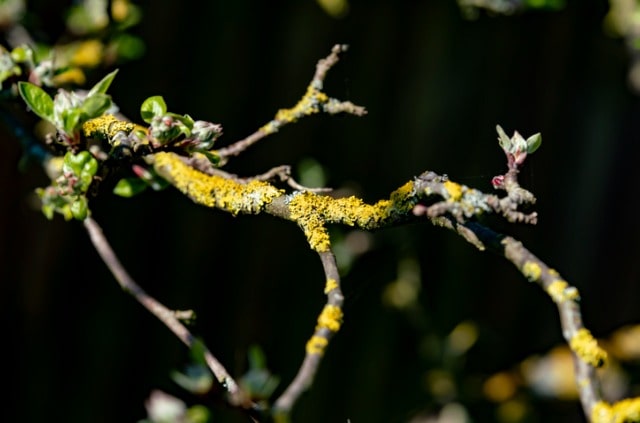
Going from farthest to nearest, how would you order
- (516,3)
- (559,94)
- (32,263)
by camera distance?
(559,94) → (32,263) → (516,3)

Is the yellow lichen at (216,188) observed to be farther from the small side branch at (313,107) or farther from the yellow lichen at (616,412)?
the yellow lichen at (616,412)

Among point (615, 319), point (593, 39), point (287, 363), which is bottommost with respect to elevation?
point (287, 363)

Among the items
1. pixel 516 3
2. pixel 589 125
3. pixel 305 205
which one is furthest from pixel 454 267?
pixel 305 205

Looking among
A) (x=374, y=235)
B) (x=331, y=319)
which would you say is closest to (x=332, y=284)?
(x=331, y=319)

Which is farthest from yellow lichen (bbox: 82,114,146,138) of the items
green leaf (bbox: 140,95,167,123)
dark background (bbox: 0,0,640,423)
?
dark background (bbox: 0,0,640,423)

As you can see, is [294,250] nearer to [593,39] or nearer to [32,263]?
[32,263]

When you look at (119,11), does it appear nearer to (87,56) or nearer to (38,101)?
(87,56)

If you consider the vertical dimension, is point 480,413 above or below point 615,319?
below
